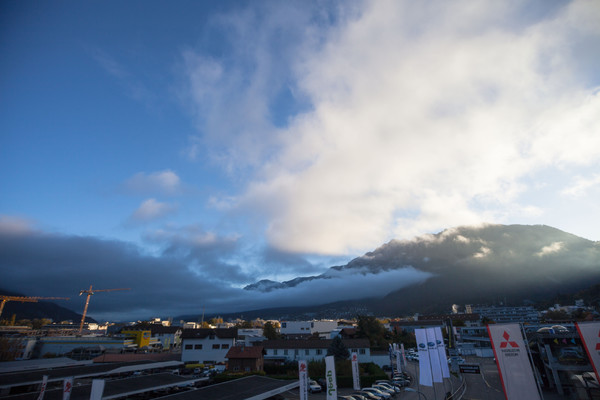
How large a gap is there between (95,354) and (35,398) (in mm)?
44849

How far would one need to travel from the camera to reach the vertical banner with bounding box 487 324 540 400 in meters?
15.0

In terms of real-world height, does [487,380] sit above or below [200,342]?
below

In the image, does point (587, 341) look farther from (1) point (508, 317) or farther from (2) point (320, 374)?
(1) point (508, 317)

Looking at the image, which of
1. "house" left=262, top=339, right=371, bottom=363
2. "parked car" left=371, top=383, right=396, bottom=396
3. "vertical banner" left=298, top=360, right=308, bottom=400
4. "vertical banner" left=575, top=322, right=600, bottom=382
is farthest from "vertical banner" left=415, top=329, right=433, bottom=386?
"house" left=262, top=339, right=371, bottom=363

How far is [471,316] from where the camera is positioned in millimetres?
134250

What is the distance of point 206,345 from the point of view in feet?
198

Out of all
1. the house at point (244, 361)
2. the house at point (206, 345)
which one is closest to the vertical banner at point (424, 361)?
the house at point (244, 361)

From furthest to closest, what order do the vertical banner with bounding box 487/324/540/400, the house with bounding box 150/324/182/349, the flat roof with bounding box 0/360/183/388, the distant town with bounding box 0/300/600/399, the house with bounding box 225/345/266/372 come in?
1. the house with bounding box 150/324/182/349
2. the house with bounding box 225/345/266/372
3. the distant town with bounding box 0/300/600/399
4. the flat roof with bounding box 0/360/183/388
5. the vertical banner with bounding box 487/324/540/400

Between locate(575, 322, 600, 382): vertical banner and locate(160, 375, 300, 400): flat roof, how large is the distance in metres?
20.9

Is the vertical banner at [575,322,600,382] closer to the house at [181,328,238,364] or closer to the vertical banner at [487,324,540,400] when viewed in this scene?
the vertical banner at [487,324,540,400]

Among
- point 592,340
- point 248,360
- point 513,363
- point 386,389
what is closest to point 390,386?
point 386,389

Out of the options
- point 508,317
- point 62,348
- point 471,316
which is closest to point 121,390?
point 62,348

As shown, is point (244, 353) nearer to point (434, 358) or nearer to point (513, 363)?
point (434, 358)

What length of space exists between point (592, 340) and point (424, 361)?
12.5 m
